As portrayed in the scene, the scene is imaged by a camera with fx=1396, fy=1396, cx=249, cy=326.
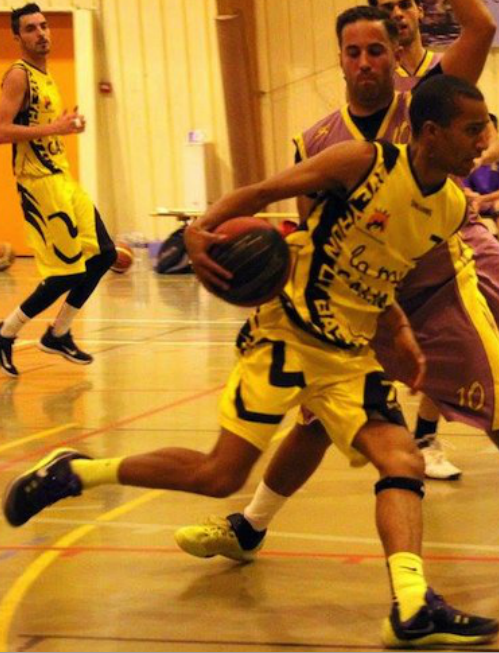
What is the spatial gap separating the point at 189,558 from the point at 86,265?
4269mm

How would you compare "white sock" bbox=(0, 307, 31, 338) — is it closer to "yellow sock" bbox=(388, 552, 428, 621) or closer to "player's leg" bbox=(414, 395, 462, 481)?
"player's leg" bbox=(414, 395, 462, 481)

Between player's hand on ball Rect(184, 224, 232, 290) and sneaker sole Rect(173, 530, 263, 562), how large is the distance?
1036mm

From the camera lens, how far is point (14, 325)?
28.0ft

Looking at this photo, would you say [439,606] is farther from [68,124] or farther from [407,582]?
[68,124]

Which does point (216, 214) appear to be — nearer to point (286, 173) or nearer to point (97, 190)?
point (286, 173)

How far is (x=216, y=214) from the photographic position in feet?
12.7

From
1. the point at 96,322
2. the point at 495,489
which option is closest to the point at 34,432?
the point at 495,489

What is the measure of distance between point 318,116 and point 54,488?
12823 millimetres

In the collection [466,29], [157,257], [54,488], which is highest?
[466,29]

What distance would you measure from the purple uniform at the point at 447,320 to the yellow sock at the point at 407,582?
3.20ft

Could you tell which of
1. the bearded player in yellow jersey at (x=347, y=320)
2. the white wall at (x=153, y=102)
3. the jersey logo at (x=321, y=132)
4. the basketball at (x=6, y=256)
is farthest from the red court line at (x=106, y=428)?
the white wall at (x=153, y=102)

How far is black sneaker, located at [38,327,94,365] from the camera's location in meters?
8.70

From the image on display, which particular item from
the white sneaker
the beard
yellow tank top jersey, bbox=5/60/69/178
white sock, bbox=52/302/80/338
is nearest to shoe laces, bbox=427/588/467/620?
the beard

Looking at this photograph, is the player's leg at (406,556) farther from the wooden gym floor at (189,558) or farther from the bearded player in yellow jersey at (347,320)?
the wooden gym floor at (189,558)
